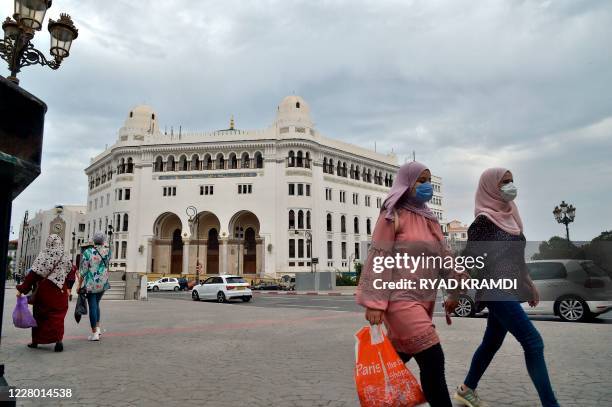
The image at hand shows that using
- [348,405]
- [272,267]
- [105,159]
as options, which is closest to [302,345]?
[348,405]

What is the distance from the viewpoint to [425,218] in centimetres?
323

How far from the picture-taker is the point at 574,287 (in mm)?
10211

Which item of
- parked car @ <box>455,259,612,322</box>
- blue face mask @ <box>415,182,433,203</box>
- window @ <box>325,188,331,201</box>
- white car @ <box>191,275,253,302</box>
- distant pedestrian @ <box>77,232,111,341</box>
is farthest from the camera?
window @ <box>325,188,331,201</box>

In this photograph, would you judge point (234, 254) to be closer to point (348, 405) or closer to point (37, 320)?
point (37, 320)

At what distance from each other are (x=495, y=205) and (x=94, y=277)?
21.7 feet

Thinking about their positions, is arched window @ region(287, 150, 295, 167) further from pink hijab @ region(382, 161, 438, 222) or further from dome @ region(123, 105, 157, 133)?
pink hijab @ region(382, 161, 438, 222)

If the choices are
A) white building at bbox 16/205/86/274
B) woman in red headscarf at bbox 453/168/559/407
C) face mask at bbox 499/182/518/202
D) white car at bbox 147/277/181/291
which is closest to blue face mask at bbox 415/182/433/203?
woman in red headscarf at bbox 453/168/559/407

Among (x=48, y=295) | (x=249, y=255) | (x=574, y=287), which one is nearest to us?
(x=48, y=295)

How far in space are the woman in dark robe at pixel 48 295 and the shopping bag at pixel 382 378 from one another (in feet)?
17.7

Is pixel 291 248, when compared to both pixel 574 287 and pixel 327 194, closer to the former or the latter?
pixel 327 194

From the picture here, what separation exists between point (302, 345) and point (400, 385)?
4497 mm

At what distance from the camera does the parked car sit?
10.0m

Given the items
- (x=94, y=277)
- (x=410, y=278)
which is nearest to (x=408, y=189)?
(x=410, y=278)

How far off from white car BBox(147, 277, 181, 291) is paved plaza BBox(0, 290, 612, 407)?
103ft
